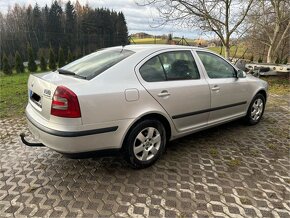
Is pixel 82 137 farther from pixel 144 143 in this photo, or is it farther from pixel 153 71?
pixel 153 71

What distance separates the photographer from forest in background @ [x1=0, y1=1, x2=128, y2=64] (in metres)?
33.7

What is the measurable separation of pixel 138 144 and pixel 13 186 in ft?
4.98

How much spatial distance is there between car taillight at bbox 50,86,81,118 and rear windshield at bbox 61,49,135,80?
14.3 inches

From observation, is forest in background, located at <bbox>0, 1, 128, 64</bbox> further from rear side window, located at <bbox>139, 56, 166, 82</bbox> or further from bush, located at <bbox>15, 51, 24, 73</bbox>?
rear side window, located at <bbox>139, 56, 166, 82</bbox>

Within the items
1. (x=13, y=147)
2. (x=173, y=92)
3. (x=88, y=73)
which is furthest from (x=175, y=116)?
(x=13, y=147)

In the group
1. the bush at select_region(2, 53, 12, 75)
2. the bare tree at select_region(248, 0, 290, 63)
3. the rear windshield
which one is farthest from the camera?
the bush at select_region(2, 53, 12, 75)

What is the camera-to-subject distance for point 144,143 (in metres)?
3.19

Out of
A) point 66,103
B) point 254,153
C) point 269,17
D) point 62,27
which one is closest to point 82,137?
point 66,103

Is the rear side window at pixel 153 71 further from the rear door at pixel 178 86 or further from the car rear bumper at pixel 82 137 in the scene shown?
the car rear bumper at pixel 82 137

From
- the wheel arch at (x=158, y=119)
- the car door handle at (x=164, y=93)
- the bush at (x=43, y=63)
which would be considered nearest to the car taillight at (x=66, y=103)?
the wheel arch at (x=158, y=119)

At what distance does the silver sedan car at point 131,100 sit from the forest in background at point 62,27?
Result: 3112 cm

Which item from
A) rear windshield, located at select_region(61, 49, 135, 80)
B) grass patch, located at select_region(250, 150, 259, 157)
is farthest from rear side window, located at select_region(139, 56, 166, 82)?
grass patch, located at select_region(250, 150, 259, 157)

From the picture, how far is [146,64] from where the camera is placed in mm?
3180

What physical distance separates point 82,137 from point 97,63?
1.06m
